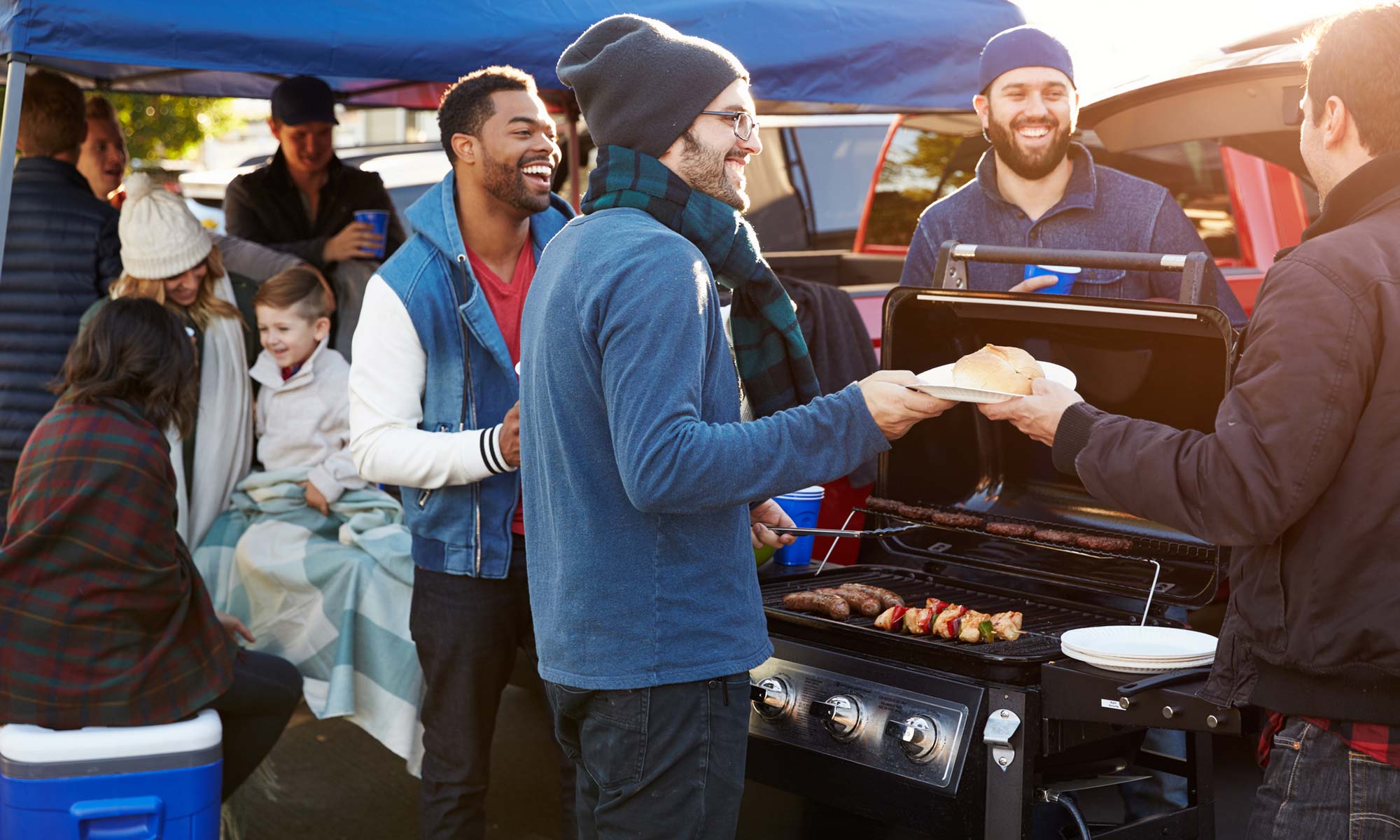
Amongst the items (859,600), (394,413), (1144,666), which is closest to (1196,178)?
(859,600)

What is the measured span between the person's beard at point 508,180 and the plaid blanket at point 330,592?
1221 millimetres

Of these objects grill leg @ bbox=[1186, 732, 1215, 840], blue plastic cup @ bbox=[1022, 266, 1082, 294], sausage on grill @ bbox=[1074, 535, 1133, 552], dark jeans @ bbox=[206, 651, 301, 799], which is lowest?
dark jeans @ bbox=[206, 651, 301, 799]

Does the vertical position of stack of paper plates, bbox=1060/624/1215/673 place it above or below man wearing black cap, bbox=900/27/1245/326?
below

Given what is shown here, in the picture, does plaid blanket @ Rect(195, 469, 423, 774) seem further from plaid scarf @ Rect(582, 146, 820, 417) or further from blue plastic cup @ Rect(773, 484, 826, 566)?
plaid scarf @ Rect(582, 146, 820, 417)

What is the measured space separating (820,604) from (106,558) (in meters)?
1.69

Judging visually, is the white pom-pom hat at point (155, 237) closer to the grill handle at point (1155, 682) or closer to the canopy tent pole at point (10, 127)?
the canopy tent pole at point (10, 127)

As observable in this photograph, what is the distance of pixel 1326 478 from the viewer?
1.79 meters

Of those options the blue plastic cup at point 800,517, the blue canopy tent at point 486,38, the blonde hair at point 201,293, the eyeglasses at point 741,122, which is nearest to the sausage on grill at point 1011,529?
the blue plastic cup at point 800,517

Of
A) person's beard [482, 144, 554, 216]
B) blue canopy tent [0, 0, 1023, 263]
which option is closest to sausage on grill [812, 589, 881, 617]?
person's beard [482, 144, 554, 216]

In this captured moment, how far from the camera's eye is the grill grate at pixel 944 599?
8.21 ft

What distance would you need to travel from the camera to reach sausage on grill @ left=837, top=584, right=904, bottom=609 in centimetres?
285

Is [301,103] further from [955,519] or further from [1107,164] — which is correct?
[955,519]

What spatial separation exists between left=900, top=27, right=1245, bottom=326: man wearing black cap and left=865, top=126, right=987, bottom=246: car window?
2483mm

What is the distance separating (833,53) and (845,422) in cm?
294
